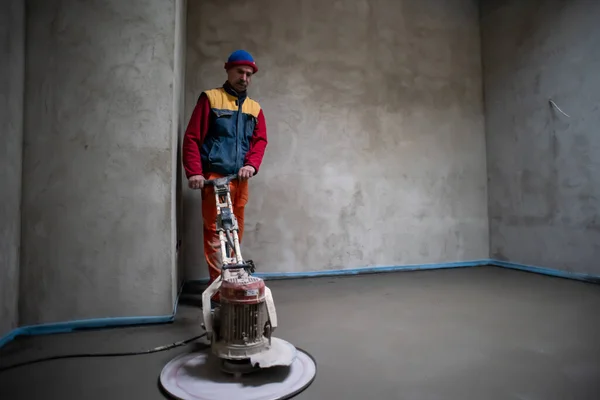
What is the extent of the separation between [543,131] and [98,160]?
3629 millimetres

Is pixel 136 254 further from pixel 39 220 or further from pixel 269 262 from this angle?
pixel 269 262

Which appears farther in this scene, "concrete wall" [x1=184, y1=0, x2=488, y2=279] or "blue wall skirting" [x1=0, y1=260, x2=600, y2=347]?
"concrete wall" [x1=184, y1=0, x2=488, y2=279]

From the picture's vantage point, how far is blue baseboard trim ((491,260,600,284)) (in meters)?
2.95

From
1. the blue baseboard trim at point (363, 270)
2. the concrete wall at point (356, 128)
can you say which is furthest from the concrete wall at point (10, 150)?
the blue baseboard trim at point (363, 270)

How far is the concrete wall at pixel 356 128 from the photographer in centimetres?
320

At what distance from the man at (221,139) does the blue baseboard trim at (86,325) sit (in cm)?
38

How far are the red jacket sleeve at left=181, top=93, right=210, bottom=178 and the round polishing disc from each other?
42.7 inches

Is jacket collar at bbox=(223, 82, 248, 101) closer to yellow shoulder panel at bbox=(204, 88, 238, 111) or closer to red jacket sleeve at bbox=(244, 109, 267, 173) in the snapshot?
yellow shoulder panel at bbox=(204, 88, 238, 111)

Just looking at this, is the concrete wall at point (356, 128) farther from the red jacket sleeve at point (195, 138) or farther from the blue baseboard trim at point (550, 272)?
the red jacket sleeve at point (195, 138)

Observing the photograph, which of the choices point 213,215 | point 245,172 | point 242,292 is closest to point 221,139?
point 245,172

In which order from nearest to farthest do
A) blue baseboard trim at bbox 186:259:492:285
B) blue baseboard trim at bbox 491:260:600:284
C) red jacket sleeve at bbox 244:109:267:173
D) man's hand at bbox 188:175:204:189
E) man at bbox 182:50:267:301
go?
man's hand at bbox 188:175:204:189 → man at bbox 182:50:267:301 → red jacket sleeve at bbox 244:109:267:173 → blue baseboard trim at bbox 491:260:600:284 → blue baseboard trim at bbox 186:259:492:285

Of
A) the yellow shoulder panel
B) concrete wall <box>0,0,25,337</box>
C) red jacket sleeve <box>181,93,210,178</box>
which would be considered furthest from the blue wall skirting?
the yellow shoulder panel

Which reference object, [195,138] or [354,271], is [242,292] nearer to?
[195,138]

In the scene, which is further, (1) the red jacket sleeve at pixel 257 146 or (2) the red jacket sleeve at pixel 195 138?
(1) the red jacket sleeve at pixel 257 146
